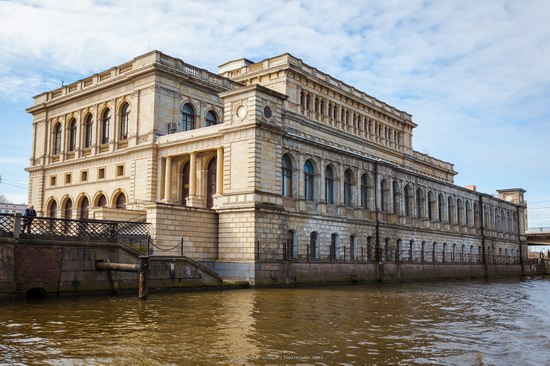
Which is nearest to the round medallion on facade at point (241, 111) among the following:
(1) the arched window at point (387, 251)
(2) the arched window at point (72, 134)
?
(1) the arched window at point (387, 251)

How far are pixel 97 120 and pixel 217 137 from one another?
55.9 ft

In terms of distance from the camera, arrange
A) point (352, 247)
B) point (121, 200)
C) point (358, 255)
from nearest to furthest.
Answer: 1. point (352, 247)
2. point (358, 255)
3. point (121, 200)

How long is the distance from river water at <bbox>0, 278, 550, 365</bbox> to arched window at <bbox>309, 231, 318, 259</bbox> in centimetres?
1341

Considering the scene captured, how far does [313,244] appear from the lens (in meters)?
38.6


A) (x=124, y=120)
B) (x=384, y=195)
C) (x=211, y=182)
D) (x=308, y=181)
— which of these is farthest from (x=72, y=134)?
(x=384, y=195)

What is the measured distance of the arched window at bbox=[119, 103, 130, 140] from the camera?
47119mm

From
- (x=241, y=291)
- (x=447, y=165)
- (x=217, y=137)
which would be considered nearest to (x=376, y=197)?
(x=217, y=137)

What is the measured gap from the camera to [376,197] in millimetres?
46219

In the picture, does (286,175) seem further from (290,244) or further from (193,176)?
(193,176)

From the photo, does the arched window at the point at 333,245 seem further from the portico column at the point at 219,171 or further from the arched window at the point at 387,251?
the portico column at the point at 219,171

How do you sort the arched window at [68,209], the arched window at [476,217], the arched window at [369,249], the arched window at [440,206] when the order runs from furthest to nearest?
the arched window at [476,217], the arched window at [440,206], the arched window at [68,209], the arched window at [369,249]

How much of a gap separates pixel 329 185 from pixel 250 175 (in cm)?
939

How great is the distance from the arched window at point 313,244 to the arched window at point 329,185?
3.58 m

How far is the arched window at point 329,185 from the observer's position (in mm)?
41406
